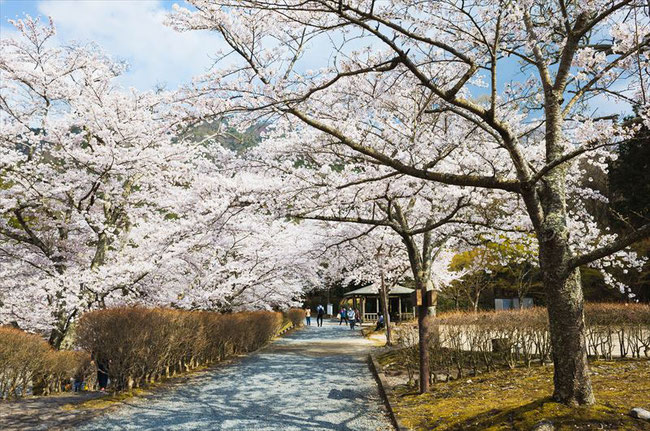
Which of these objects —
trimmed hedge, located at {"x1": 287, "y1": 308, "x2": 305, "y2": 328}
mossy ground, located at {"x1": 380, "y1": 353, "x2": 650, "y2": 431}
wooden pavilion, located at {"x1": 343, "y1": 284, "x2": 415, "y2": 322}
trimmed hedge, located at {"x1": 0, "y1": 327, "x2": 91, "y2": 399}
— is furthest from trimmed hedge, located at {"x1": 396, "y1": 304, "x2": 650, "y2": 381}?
trimmed hedge, located at {"x1": 287, "y1": 308, "x2": 305, "y2": 328}

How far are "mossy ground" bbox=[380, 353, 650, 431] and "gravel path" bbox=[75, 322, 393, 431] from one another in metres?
0.57

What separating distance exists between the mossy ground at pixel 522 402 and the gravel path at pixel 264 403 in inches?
22.6

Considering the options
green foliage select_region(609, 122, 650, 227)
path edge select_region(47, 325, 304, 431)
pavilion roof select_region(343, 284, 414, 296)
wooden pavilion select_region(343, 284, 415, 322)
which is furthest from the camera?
wooden pavilion select_region(343, 284, 415, 322)

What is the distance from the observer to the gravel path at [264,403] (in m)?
5.83

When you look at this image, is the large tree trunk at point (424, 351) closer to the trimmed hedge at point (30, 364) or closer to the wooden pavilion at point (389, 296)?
the trimmed hedge at point (30, 364)

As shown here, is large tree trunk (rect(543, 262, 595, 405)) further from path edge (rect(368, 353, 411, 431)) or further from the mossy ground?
path edge (rect(368, 353, 411, 431))

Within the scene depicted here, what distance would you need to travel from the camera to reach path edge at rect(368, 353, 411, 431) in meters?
5.60

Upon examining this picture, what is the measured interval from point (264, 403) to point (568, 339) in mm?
4740

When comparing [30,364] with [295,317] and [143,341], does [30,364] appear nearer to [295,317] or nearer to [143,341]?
[143,341]

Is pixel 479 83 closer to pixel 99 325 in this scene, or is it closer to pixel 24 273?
pixel 99 325

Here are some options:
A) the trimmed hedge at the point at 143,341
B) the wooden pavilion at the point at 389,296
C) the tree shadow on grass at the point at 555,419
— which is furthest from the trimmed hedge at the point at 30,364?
the wooden pavilion at the point at 389,296

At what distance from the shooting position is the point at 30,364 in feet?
26.4

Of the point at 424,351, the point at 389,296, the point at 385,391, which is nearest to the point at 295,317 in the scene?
the point at 389,296

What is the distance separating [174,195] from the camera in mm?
11117
